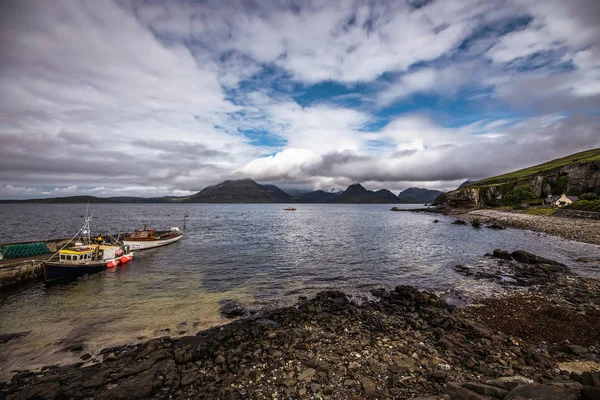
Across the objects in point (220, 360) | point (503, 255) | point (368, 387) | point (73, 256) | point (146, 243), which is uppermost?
point (73, 256)

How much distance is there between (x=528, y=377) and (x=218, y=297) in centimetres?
2347

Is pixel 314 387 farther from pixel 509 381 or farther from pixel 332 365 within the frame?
pixel 509 381

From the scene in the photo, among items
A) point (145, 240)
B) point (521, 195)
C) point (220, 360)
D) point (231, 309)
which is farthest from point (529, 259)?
point (521, 195)

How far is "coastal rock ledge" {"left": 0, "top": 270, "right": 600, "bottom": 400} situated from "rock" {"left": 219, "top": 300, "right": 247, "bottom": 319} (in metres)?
2.56

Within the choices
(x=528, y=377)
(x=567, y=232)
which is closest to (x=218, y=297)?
(x=528, y=377)

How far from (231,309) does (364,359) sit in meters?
13.4

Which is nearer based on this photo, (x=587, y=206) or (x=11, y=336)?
(x=11, y=336)

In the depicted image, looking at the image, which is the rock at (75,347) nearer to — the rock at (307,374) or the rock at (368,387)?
the rock at (307,374)

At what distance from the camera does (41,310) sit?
2372 centimetres

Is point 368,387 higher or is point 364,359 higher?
point 368,387

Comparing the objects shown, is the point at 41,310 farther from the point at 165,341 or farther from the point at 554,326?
the point at 554,326

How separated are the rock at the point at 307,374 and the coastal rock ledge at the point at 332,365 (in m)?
0.07

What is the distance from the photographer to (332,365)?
13.1m

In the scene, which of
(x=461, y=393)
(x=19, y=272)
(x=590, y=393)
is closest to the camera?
(x=590, y=393)
